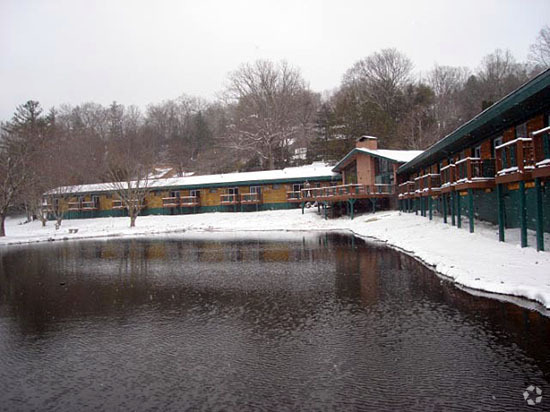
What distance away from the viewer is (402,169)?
34688mm

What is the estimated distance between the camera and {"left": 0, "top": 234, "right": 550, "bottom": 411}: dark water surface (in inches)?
204

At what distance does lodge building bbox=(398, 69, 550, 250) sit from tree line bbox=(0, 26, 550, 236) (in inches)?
1021

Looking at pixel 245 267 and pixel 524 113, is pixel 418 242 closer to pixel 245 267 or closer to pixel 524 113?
pixel 524 113

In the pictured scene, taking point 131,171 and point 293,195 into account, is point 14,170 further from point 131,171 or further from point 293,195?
point 293,195

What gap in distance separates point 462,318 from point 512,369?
7.97 feet

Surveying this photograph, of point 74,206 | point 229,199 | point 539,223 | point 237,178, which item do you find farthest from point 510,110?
point 74,206

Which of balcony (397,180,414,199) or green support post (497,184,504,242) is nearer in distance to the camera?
green support post (497,184,504,242)

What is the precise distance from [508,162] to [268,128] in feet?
151

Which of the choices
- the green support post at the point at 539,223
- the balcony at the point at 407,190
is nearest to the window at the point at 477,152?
the balcony at the point at 407,190

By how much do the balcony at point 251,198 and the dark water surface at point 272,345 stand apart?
1345 inches

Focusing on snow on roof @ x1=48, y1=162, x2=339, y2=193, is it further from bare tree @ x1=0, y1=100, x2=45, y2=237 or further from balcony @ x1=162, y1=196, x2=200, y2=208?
bare tree @ x1=0, y1=100, x2=45, y2=237

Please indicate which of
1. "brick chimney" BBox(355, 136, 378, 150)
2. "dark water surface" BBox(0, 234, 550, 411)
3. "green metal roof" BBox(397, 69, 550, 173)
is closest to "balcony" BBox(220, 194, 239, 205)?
"brick chimney" BBox(355, 136, 378, 150)

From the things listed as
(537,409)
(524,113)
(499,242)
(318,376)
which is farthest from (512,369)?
(524,113)

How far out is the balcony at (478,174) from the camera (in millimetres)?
16891
